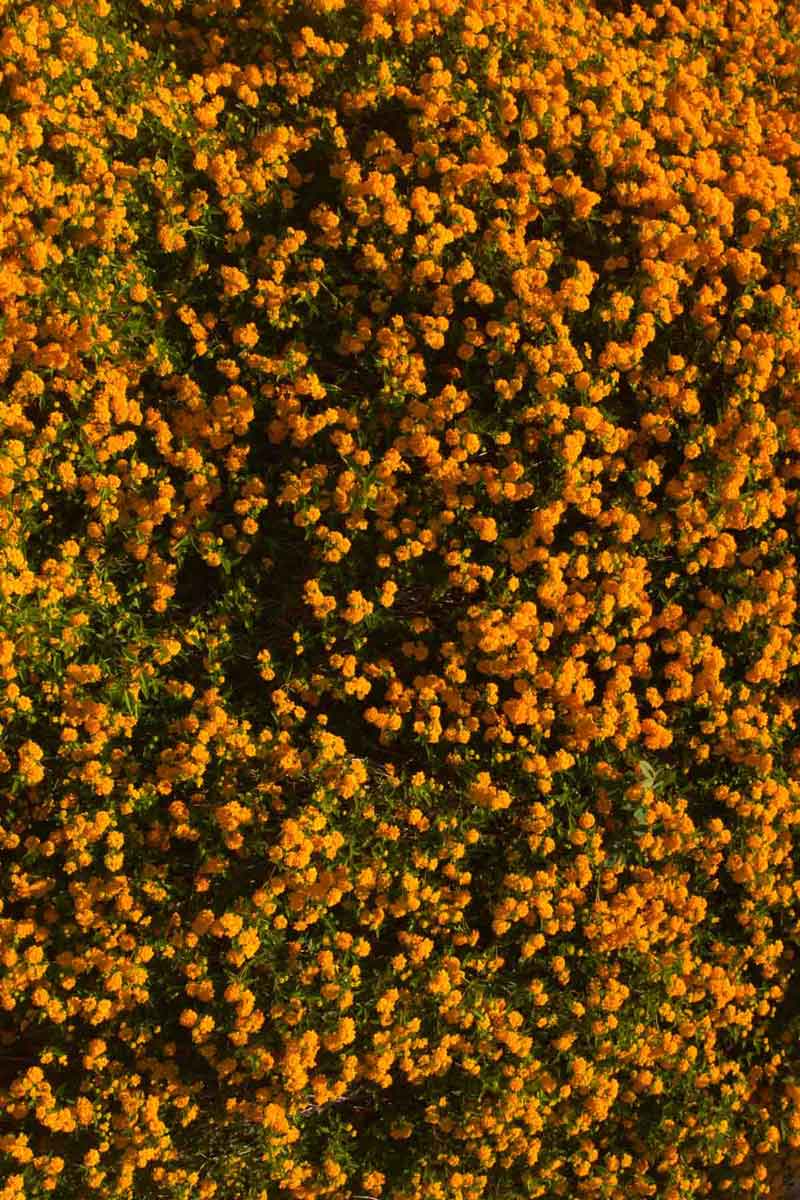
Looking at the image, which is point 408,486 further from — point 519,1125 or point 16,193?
point 519,1125

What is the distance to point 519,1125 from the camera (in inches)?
172

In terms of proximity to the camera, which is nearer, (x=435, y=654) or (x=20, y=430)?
(x=20, y=430)

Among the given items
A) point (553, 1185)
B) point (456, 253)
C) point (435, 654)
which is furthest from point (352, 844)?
point (456, 253)

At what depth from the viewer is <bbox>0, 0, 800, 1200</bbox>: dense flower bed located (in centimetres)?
399

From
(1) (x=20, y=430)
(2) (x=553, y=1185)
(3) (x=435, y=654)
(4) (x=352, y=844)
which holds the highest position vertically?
(1) (x=20, y=430)

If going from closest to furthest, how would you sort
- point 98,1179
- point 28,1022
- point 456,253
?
point 98,1179 < point 28,1022 < point 456,253

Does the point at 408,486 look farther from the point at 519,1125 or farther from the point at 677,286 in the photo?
the point at 519,1125

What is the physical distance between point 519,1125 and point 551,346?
328 centimetres

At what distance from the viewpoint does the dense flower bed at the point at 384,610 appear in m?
3.99

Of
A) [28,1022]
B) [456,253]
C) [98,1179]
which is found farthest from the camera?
[456,253]

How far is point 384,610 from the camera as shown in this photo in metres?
4.40

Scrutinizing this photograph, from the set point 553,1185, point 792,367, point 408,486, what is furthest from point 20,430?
point 553,1185

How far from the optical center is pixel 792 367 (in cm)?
457

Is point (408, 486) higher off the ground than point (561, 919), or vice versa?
point (408, 486)
